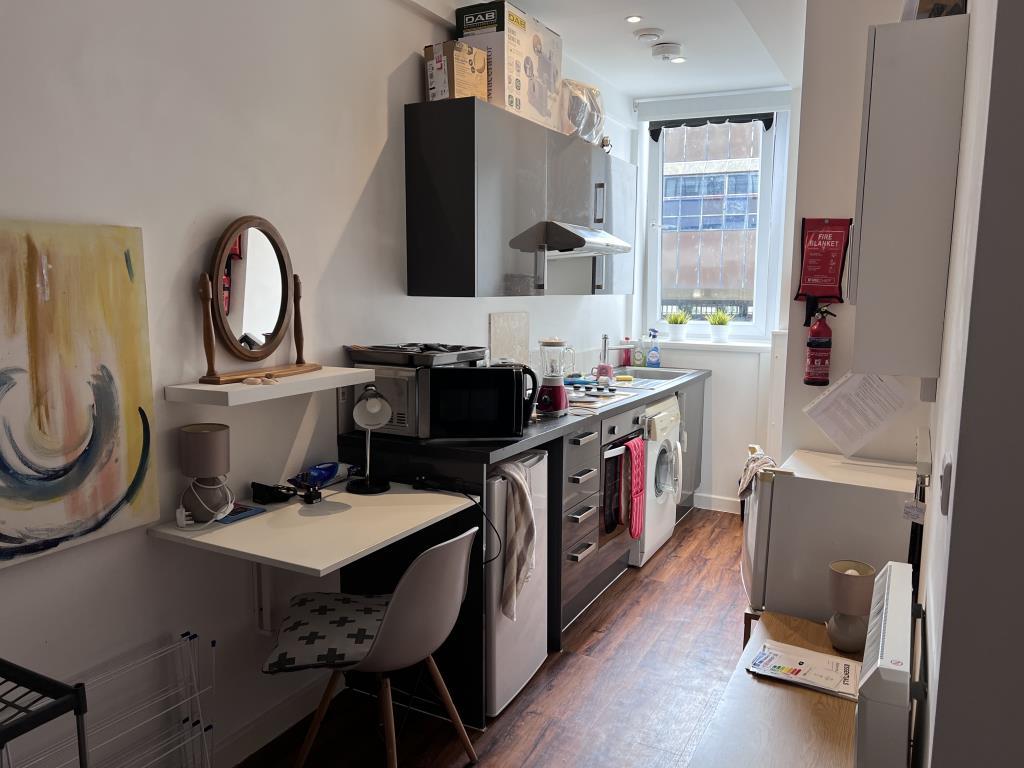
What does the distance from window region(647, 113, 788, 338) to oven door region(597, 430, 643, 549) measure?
66.7 inches

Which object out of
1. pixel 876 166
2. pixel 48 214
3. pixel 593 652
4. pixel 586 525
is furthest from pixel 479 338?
pixel 876 166

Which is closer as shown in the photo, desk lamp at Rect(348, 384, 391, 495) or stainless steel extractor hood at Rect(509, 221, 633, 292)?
desk lamp at Rect(348, 384, 391, 495)

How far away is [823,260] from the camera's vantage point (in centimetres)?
264

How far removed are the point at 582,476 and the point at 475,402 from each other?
77 cm

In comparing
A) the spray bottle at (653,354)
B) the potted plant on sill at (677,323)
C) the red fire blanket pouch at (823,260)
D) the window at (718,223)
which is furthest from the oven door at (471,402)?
the window at (718,223)

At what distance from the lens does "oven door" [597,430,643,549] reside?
344 cm

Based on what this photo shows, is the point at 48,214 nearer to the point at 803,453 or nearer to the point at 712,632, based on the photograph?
the point at 803,453

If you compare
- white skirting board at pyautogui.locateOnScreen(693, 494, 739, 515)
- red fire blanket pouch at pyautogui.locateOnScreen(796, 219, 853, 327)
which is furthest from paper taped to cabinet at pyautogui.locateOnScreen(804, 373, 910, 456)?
white skirting board at pyautogui.locateOnScreen(693, 494, 739, 515)

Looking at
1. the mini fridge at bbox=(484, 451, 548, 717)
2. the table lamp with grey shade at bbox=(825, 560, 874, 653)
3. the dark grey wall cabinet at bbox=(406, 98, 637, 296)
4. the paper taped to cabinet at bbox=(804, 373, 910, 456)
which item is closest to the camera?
the table lamp with grey shade at bbox=(825, 560, 874, 653)

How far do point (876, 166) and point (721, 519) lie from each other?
372 centimetres

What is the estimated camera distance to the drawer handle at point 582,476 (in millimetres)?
3072

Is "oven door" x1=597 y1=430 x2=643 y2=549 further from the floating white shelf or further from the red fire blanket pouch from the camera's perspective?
the floating white shelf

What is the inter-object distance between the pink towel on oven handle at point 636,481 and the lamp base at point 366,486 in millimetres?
1492

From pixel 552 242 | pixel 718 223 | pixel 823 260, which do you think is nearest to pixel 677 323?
pixel 718 223
